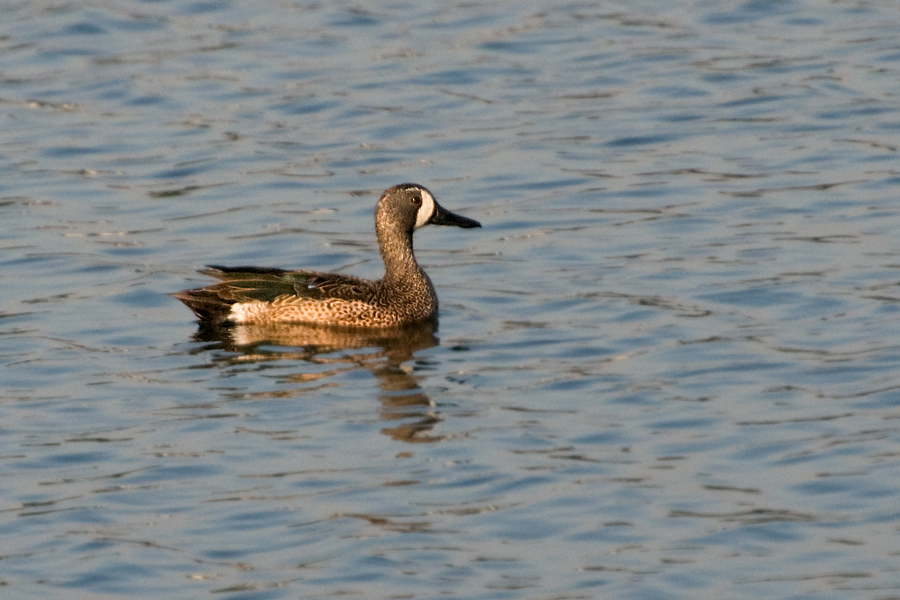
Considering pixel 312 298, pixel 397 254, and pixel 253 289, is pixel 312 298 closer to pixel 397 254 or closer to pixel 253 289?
pixel 253 289

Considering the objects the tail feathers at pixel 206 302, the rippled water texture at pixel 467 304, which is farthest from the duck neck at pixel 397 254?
the tail feathers at pixel 206 302

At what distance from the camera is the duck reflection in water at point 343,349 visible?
1102 centimetres

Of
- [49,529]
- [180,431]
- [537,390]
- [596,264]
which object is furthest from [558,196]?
[49,529]

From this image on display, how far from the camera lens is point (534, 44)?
21625 millimetres

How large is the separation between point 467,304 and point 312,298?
4.34 feet

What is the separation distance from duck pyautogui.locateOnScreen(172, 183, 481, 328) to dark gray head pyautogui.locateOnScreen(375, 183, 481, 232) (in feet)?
1.26

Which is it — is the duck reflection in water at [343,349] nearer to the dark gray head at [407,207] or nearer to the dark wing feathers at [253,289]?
the dark wing feathers at [253,289]

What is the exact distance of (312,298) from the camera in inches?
508

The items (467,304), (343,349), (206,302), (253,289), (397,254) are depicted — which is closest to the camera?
(343,349)

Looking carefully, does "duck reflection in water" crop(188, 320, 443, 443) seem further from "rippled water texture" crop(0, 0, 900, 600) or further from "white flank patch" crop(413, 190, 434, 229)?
"white flank patch" crop(413, 190, 434, 229)

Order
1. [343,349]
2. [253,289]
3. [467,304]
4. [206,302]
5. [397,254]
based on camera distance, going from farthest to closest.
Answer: [397,254] → [467,304] → [253,289] → [206,302] → [343,349]

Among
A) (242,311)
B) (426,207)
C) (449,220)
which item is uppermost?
(426,207)

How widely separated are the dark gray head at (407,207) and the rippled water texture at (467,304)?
0.71 meters

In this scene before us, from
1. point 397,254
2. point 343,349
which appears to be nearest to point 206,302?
point 343,349
